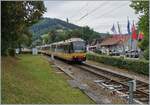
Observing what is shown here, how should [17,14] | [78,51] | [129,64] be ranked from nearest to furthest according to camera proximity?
[17,14] < [129,64] < [78,51]

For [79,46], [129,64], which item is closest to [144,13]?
[79,46]

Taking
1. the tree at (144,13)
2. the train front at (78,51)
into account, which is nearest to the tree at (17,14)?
the train front at (78,51)

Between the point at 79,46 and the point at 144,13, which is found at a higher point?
the point at 144,13

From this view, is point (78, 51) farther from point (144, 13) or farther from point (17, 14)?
point (17, 14)

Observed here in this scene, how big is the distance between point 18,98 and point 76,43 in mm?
32377

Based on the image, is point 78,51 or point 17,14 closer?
point 17,14

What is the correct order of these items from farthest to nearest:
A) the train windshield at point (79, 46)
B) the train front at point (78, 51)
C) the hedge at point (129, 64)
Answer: the train windshield at point (79, 46) < the train front at point (78, 51) < the hedge at point (129, 64)

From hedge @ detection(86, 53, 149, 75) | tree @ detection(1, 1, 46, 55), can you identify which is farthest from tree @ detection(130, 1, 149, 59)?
tree @ detection(1, 1, 46, 55)

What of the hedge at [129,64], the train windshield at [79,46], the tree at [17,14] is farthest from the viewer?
the train windshield at [79,46]

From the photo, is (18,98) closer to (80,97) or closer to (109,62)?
(80,97)

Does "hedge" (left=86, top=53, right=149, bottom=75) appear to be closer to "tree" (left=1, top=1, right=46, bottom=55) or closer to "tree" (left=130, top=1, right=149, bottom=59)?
"tree" (left=130, top=1, right=149, bottom=59)

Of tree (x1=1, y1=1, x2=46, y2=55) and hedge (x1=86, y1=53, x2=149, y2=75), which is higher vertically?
tree (x1=1, y1=1, x2=46, y2=55)

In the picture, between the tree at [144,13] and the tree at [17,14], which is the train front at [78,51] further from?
the tree at [17,14]

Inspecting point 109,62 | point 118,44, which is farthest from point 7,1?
point 118,44
